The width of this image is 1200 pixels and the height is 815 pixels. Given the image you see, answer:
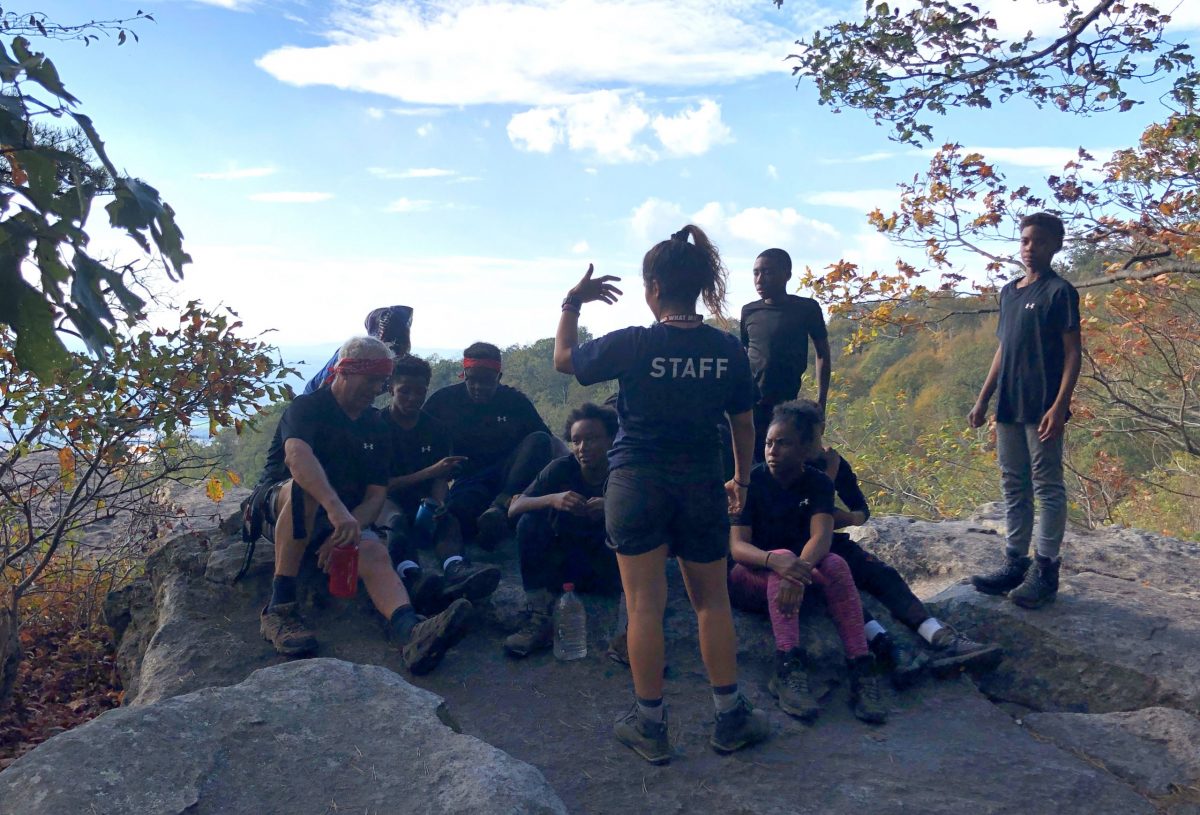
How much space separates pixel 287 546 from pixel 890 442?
10.7 metres

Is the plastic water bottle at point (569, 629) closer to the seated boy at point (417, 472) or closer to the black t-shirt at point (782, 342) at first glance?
the seated boy at point (417, 472)

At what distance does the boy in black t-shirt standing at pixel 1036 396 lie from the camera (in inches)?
174

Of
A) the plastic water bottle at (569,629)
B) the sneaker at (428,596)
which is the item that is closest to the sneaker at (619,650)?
the plastic water bottle at (569,629)

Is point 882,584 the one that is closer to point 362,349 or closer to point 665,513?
point 665,513

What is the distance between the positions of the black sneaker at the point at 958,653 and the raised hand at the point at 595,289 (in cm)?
227

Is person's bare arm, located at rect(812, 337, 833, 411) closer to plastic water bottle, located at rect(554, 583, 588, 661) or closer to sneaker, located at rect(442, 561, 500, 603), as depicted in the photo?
plastic water bottle, located at rect(554, 583, 588, 661)

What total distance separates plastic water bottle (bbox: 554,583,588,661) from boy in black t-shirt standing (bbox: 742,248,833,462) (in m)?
1.50

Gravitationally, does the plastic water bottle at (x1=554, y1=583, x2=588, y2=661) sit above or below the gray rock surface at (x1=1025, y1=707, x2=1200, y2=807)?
above

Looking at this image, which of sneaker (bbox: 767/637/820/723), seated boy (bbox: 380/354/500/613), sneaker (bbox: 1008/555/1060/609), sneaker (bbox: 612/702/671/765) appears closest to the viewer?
sneaker (bbox: 612/702/671/765)

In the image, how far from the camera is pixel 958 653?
4.21 meters

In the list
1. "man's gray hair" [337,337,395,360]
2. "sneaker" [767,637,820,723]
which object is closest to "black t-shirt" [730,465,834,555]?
"sneaker" [767,637,820,723]

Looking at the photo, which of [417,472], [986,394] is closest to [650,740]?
[417,472]

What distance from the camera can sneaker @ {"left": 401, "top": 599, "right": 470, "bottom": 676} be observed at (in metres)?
3.92

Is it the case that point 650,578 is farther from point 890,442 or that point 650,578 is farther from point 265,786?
point 890,442
